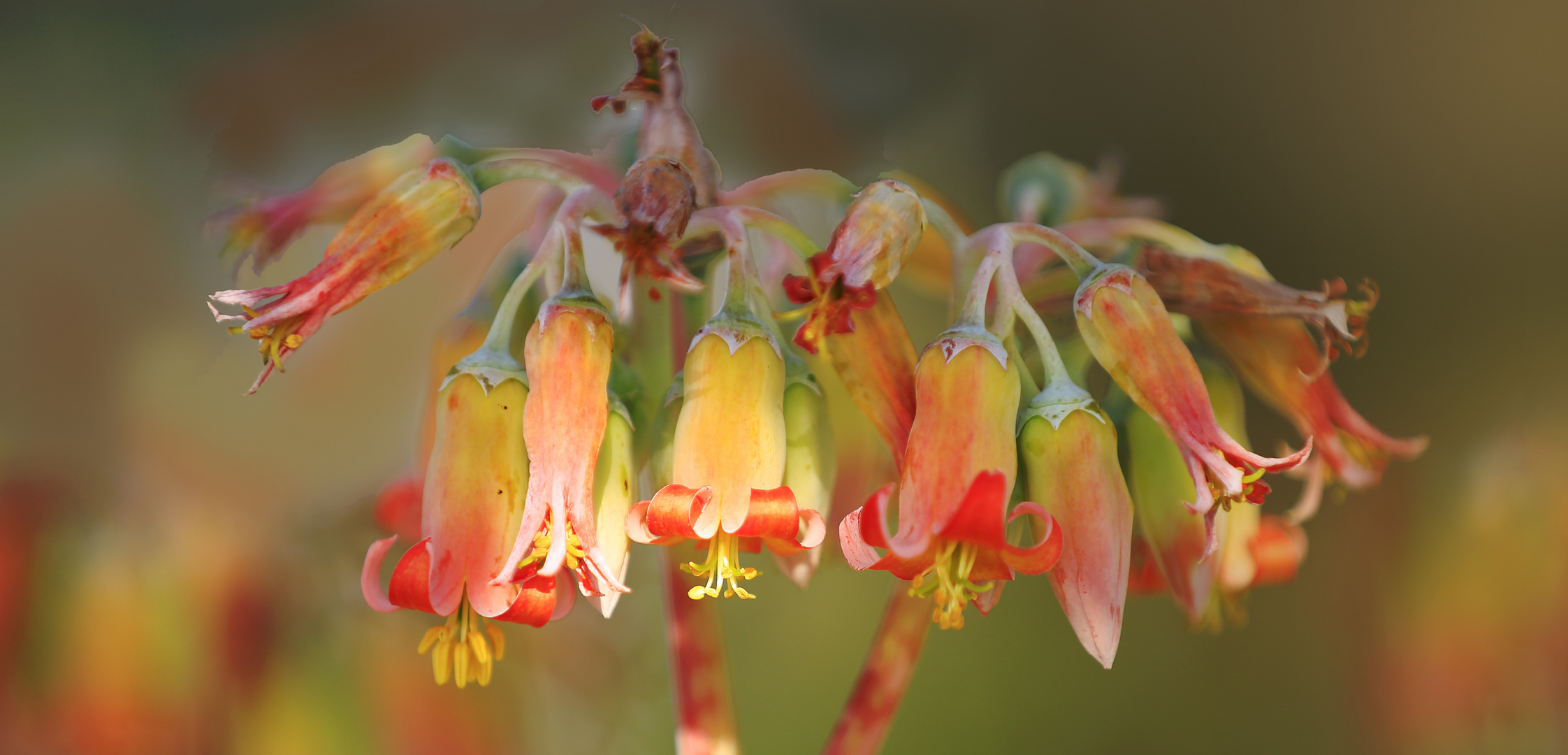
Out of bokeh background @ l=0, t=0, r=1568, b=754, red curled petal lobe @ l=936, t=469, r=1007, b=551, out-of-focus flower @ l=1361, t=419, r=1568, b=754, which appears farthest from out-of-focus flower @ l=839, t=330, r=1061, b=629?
out-of-focus flower @ l=1361, t=419, r=1568, b=754

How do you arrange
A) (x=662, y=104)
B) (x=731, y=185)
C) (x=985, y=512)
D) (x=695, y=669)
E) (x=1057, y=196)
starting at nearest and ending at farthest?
(x=985, y=512) < (x=662, y=104) < (x=695, y=669) < (x=1057, y=196) < (x=731, y=185)

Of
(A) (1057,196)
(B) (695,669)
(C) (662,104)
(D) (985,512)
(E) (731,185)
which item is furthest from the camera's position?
(E) (731,185)

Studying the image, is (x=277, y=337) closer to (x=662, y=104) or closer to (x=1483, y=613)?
(x=662, y=104)

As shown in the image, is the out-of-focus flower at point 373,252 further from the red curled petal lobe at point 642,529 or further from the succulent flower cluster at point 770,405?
the red curled petal lobe at point 642,529

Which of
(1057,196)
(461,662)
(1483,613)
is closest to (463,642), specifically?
(461,662)

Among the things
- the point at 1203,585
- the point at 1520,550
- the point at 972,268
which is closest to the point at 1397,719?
the point at 1520,550

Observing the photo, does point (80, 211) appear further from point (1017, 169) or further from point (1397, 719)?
point (1397, 719)

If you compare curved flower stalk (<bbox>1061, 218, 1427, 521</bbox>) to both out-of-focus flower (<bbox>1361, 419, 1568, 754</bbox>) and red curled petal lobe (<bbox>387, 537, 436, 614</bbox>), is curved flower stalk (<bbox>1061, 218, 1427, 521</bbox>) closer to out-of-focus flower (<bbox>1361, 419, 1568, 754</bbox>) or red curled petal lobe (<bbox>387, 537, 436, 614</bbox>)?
red curled petal lobe (<bbox>387, 537, 436, 614</bbox>)
